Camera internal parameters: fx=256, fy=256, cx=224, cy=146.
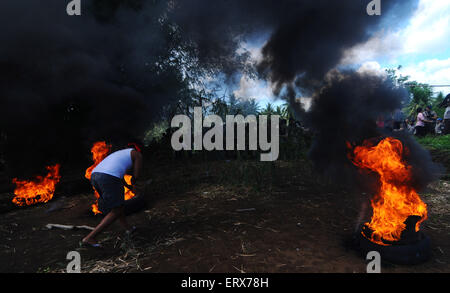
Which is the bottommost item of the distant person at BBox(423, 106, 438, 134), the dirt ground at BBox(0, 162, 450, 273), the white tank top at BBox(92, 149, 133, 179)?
the dirt ground at BBox(0, 162, 450, 273)

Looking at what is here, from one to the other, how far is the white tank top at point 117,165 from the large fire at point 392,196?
155 inches

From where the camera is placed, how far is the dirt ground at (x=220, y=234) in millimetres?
3375

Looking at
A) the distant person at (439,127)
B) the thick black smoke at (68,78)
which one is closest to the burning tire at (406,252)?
the thick black smoke at (68,78)

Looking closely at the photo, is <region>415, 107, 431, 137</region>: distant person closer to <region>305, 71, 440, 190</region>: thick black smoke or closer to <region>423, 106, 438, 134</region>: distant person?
<region>423, 106, 438, 134</region>: distant person

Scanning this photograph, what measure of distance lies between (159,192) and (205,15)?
4.96 meters

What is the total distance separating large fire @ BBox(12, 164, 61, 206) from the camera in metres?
6.70

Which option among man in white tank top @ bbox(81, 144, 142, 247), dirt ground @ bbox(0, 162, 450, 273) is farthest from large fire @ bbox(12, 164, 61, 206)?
man in white tank top @ bbox(81, 144, 142, 247)

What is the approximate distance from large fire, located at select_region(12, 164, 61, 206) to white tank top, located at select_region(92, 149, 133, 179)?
12.8 ft

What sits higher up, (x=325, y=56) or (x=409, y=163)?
(x=325, y=56)

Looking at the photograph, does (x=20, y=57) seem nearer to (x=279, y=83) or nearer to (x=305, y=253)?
(x=279, y=83)

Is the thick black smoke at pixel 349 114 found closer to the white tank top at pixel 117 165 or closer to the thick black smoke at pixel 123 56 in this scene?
the thick black smoke at pixel 123 56

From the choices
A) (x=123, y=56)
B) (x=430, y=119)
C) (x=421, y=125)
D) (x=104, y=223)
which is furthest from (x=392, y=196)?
(x=430, y=119)

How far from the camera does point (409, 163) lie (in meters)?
3.75
